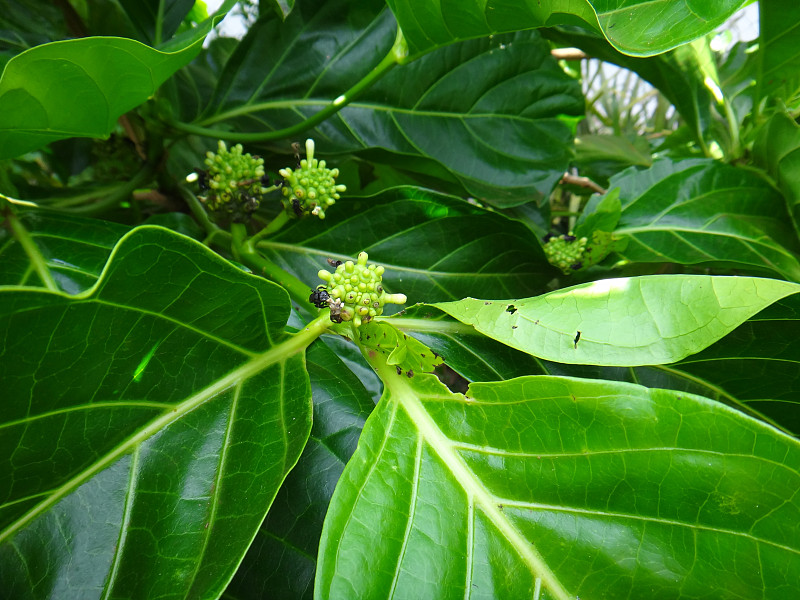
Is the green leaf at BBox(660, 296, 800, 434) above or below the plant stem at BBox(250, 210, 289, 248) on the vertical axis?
below

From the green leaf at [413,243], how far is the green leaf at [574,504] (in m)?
0.23

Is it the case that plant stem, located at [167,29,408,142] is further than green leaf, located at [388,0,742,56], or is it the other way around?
plant stem, located at [167,29,408,142]

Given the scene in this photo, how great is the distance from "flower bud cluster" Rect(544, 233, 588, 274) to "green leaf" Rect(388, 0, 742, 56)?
0.91 ft

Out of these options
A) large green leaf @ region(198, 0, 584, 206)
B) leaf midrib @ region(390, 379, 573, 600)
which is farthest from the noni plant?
large green leaf @ region(198, 0, 584, 206)

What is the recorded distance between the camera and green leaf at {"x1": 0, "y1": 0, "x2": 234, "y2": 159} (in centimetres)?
42

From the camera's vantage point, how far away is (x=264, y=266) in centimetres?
58

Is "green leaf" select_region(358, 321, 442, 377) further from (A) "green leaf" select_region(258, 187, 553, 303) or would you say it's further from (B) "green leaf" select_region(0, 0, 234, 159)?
(B) "green leaf" select_region(0, 0, 234, 159)

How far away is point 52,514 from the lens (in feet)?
1.30

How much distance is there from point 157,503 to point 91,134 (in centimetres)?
33

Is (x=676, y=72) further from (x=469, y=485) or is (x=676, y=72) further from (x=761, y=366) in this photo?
(x=469, y=485)

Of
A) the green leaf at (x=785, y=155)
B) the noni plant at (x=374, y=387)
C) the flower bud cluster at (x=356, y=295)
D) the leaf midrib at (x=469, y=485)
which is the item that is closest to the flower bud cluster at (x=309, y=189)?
the noni plant at (x=374, y=387)

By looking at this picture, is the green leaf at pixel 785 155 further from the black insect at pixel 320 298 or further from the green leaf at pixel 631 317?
the black insect at pixel 320 298

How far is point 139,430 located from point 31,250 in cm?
24

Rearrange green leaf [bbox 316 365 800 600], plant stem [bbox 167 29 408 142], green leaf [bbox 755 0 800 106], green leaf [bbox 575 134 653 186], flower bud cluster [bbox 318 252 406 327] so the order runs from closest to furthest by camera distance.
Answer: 1. green leaf [bbox 316 365 800 600]
2. flower bud cluster [bbox 318 252 406 327]
3. plant stem [bbox 167 29 408 142]
4. green leaf [bbox 755 0 800 106]
5. green leaf [bbox 575 134 653 186]
